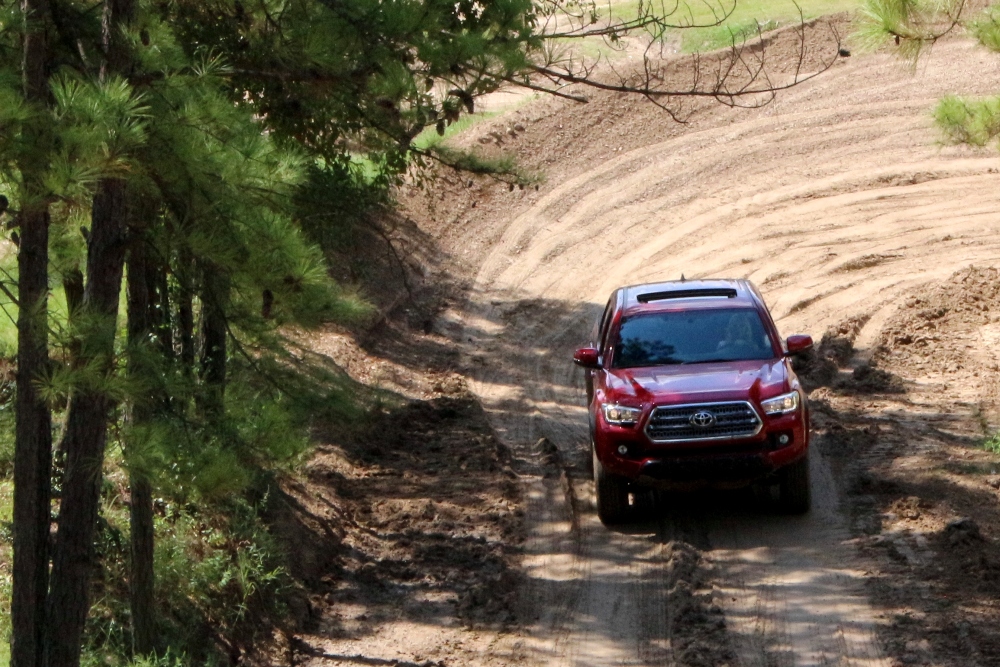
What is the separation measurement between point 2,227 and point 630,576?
548 cm

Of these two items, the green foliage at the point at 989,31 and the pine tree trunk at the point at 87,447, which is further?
the green foliage at the point at 989,31

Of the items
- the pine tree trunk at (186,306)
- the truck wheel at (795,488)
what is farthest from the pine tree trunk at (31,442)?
the truck wheel at (795,488)

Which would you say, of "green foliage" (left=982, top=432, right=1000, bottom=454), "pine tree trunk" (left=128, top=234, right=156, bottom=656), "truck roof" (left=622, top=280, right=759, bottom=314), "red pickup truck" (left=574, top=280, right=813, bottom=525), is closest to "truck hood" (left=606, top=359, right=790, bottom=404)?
"red pickup truck" (left=574, top=280, right=813, bottom=525)

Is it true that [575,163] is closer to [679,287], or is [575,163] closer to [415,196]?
[415,196]

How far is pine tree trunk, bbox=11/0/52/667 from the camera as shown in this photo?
6.91 meters

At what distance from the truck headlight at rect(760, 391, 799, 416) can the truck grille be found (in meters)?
0.14

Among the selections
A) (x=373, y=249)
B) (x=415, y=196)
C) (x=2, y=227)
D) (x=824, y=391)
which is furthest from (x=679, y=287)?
(x=415, y=196)

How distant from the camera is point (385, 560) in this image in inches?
419

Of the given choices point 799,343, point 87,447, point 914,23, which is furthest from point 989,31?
point 87,447

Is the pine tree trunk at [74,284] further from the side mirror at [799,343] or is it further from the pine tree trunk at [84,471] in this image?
the side mirror at [799,343]

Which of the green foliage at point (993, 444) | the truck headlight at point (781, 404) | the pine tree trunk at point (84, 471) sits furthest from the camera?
the green foliage at point (993, 444)

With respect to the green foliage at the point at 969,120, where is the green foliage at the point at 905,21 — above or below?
above

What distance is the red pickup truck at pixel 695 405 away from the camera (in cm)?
1019

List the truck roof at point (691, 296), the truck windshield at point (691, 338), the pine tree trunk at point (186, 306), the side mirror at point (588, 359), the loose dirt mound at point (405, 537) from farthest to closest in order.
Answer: the truck roof at point (691, 296) → the side mirror at point (588, 359) → the truck windshield at point (691, 338) → the loose dirt mound at point (405, 537) → the pine tree trunk at point (186, 306)
